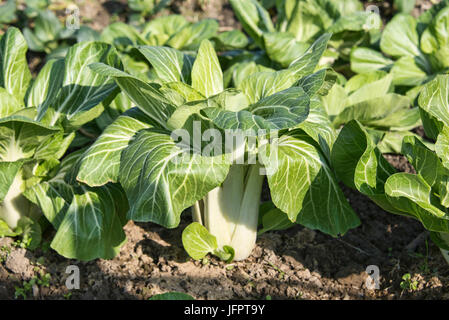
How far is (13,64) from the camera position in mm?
3318

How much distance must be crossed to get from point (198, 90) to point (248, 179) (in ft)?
1.74

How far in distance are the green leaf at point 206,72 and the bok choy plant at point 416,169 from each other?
0.70 m

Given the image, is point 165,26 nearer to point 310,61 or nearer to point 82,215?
point 310,61

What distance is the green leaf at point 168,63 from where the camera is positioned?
2.91 meters

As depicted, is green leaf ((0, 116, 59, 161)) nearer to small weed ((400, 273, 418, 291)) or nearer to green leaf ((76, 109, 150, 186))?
green leaf ((76, 109, 150, 186))

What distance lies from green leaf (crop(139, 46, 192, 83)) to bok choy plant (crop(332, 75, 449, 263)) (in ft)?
2.95

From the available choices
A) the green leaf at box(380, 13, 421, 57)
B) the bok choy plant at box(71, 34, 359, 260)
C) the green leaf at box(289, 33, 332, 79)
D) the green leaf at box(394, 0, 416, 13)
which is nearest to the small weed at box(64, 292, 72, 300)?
the bok choy plant at box(71, 34, 359, 260)

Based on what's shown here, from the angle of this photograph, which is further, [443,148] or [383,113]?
[383,113]

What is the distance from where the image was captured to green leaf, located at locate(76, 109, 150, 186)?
2801 millimetres

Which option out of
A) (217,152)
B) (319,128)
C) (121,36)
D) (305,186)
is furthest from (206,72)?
(121,36)

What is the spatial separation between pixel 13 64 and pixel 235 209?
5.06 feet

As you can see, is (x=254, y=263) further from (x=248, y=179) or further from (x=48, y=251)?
(x=48, y=251)

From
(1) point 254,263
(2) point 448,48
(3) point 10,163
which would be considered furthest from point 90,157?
(2) point 448,48

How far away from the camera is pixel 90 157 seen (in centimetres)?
283
